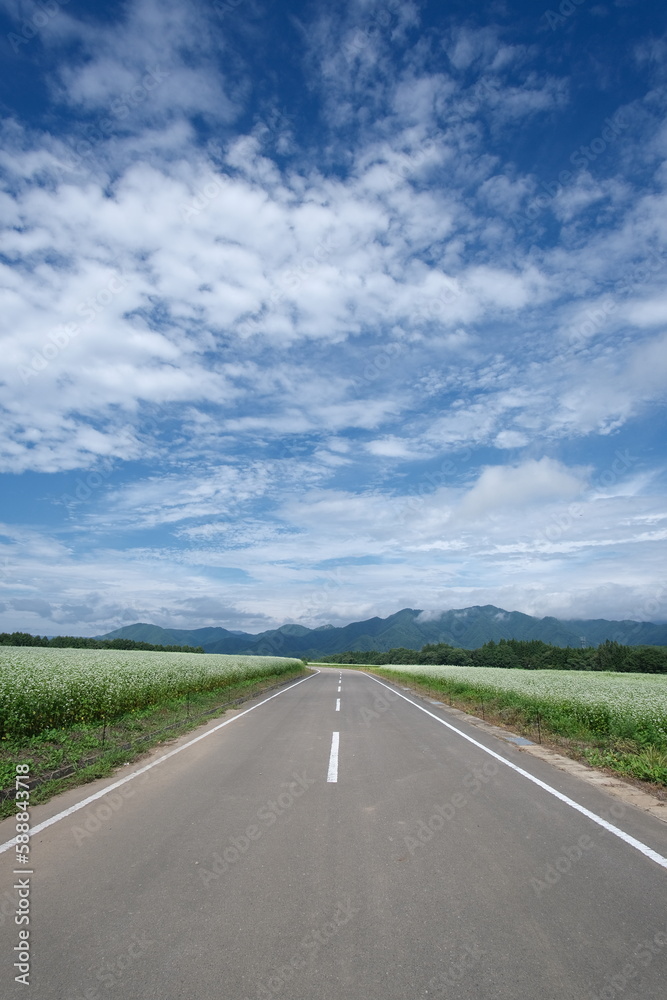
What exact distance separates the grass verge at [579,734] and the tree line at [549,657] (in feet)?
190

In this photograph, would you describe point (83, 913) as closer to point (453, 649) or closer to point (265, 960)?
point (265, 960)

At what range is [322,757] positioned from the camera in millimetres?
8828

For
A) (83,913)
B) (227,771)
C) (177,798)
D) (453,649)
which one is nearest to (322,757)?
(227,771)

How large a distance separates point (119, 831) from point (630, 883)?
4.93 m

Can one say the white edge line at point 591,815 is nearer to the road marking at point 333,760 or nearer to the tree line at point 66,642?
the road marking at point 333,760
